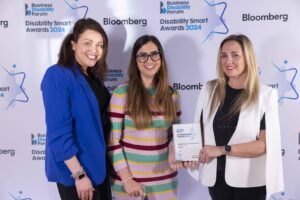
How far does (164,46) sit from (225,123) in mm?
969

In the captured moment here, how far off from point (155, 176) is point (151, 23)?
1.24m

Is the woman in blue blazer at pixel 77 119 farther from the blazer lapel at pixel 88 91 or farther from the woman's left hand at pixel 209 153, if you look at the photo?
the woman's left hand at pixel 209 153

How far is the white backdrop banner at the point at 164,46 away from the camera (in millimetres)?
2484

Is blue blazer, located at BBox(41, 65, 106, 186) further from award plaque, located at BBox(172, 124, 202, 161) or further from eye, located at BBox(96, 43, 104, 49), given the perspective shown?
award plaque, located at BBox(172, 124, 202, 161)

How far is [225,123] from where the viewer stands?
6.04ft

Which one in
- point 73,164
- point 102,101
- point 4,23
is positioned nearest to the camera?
point 73,164

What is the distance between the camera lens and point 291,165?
2.57 meters

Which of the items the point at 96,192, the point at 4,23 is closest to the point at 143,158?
the point at 96,192

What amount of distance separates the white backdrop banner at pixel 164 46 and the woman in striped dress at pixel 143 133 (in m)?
0.63

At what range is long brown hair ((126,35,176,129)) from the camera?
1.88 meters

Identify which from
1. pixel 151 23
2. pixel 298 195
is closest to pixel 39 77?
pixel 151 23

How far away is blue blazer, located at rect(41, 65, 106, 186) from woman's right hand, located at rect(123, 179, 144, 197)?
6.1 inches

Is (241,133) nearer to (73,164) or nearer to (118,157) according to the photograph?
(118,157)

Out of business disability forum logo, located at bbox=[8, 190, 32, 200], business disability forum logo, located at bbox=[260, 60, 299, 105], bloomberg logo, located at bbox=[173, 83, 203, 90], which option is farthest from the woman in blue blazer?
business disability forum logo, located at bbox=[260, 60, 299, 105]
